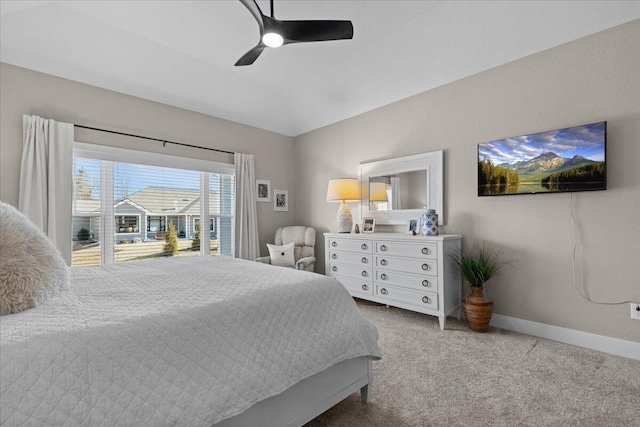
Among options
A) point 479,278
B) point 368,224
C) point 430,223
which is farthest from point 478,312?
point 368,224

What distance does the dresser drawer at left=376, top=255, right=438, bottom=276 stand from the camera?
9.43 ft

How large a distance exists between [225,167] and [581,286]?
4105 mm

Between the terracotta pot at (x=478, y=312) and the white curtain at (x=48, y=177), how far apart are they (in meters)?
3.92

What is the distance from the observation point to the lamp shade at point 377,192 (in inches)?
152

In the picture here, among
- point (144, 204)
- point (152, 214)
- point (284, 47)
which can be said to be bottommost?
point (152, 214)

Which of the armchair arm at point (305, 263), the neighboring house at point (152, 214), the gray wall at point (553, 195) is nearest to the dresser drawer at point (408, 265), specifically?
the gray wall at point (553, 195)

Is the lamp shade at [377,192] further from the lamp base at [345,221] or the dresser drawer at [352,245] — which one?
the dresser drawer at [352,245]

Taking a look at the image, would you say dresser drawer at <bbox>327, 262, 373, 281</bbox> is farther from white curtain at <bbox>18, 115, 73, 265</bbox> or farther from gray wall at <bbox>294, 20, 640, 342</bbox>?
white curtain at <bbox>18, 115, 73, 265</bbox>

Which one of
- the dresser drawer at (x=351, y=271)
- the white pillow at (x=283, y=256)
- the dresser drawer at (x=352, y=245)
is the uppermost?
the dresser drawer at (x=352, y=245)

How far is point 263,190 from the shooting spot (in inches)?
182

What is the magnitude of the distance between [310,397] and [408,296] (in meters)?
1.93

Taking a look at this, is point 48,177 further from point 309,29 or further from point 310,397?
point 310,397

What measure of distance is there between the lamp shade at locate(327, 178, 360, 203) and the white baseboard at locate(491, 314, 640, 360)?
6.67 ft

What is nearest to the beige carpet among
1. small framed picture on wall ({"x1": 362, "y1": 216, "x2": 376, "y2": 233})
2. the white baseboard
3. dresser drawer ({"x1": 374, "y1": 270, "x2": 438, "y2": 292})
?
the white baseboard
